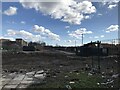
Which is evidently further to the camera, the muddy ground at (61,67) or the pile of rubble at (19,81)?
the muddy ground at (61,67)

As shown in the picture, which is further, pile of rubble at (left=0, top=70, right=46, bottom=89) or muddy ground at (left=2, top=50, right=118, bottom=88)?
muddy ground at (left=2, top=50, right=118, bottom=88)

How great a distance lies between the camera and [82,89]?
698 centimetres

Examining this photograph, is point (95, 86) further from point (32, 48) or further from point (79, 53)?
point (32, 48)

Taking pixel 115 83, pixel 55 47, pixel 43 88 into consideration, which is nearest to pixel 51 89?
pixel 43 88

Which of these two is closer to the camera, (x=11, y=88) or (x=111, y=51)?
(x=11, y=88)

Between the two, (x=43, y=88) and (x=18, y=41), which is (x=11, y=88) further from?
(x=18, y=41)

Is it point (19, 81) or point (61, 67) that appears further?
point (61, 67)

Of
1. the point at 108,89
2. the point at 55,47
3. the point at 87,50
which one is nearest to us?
the point at 108,89

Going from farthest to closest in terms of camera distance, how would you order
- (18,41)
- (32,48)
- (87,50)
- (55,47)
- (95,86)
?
(18,41), (55,47), (32,48), (87,50), (95,86)

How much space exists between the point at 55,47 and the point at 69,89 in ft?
172

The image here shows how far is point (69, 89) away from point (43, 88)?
2.81ft

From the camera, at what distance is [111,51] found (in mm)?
33656

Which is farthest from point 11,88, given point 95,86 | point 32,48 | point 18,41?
point 18,41

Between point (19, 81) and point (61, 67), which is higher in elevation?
point (19, 81)
